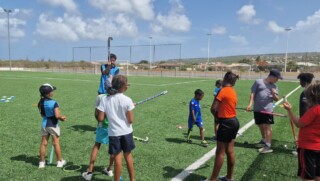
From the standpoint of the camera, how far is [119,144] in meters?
4.65

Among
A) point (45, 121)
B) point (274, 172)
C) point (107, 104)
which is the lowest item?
point (274, 172)

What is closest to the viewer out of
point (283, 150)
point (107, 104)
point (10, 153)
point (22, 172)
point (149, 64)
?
point (107, 104)

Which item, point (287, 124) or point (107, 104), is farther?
point (287, 124)

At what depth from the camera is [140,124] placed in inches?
406

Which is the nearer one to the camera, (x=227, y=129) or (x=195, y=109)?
(x=227, y=129)

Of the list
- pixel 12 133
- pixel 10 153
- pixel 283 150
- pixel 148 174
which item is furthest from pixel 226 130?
pixel 12 133

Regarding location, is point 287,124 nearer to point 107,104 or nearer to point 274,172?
point 274,172

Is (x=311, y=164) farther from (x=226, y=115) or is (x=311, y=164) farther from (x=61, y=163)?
(x=61, y=163)

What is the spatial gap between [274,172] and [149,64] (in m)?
55.8

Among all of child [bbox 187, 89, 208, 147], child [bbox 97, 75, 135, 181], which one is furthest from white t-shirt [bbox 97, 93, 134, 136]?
child [bbox 187, 89, 208, 147]

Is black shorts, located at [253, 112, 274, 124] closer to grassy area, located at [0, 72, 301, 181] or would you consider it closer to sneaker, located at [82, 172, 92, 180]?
grassy area, located at [0, 72, 301, 181]

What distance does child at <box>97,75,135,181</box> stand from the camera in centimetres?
452

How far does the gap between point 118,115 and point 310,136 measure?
8.54 ft

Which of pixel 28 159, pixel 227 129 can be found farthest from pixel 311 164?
pixel 28 159
